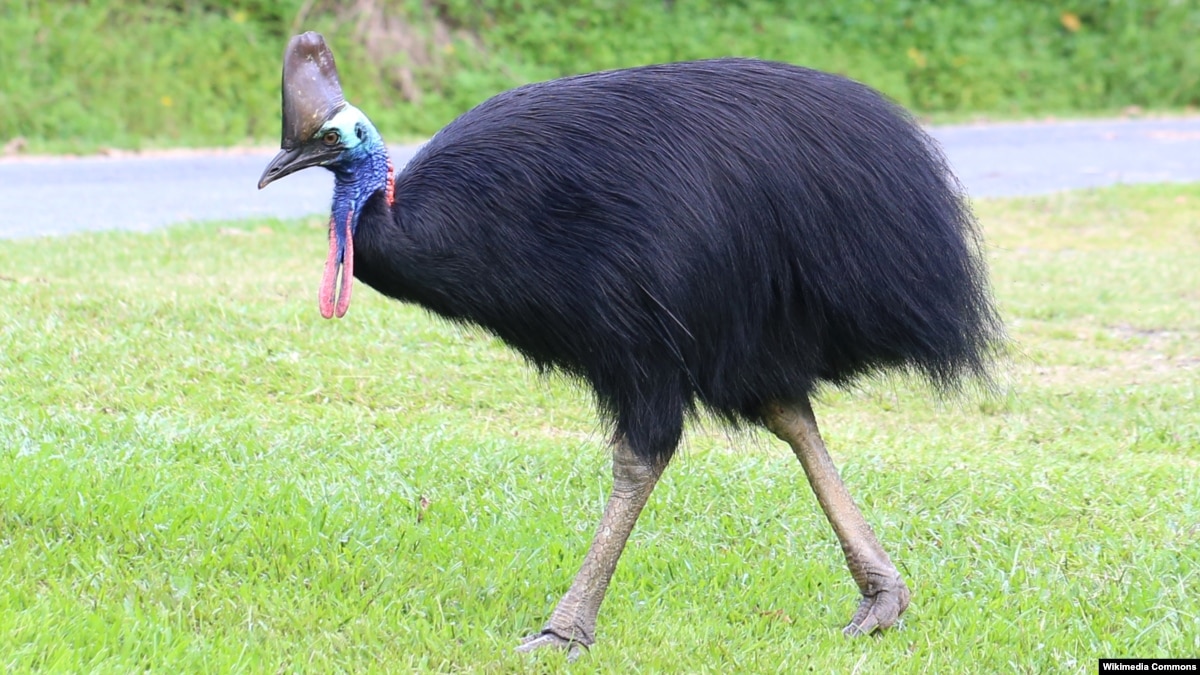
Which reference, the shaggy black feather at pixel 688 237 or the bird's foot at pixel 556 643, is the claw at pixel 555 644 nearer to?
the bird's foot at pixel 556 643

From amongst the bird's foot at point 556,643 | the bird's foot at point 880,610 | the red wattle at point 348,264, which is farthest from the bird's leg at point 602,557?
the red wattle at point 348,264

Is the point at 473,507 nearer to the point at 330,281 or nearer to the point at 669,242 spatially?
the point at 330,281

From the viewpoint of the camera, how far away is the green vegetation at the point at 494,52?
12.6m

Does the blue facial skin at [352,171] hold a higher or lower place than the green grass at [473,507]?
higher

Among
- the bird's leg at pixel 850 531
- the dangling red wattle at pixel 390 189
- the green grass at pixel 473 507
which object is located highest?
the dangling red wattle at pixel 390 189

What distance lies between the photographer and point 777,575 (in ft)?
13.1

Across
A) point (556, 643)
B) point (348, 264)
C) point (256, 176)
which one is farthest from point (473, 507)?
point (256, 176)

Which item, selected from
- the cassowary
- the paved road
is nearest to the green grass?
the cassowary

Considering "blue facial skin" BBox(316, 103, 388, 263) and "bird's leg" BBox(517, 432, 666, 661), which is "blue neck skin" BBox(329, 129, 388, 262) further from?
"bird's leg" BBox(517, 432, 666, 661)

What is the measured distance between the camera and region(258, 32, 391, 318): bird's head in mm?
3240

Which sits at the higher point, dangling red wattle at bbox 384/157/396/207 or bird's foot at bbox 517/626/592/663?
dangling red wattle at bbox 384/157/396/207

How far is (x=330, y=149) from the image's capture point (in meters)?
3.27

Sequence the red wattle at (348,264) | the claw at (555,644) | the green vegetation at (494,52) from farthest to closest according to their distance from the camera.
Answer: the green vegetation at (494,52) < the claw at (555,644) < the red wattle at (348,264)

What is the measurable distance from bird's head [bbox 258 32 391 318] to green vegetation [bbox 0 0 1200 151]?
923cm
